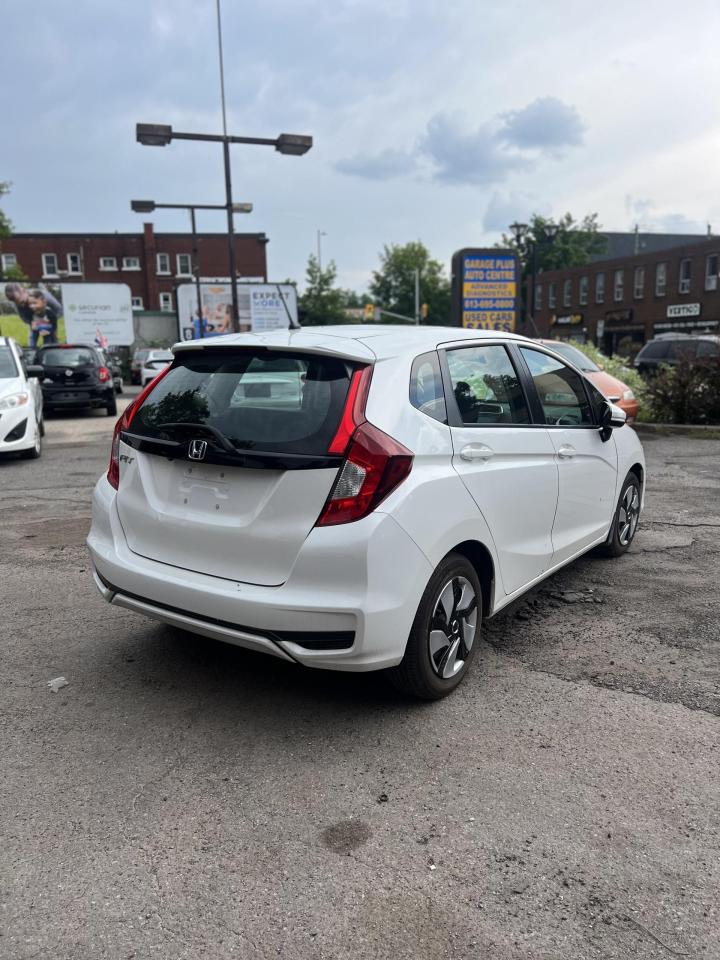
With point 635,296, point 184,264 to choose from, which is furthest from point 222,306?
point 635,296

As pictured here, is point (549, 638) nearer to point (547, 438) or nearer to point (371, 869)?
point (547, 438)

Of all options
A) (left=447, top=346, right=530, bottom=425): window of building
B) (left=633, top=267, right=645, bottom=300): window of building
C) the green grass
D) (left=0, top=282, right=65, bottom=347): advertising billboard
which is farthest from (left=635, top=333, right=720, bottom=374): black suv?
(left=633, top=267, right=645, bottom=300): window of building

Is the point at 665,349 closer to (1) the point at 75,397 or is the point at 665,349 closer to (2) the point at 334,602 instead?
(1) the point at 75,397

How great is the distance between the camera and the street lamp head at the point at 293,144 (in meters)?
16.3

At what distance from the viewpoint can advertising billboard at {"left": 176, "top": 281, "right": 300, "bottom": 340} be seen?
3284 centimetres

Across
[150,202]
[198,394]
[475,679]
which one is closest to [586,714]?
[475,679]

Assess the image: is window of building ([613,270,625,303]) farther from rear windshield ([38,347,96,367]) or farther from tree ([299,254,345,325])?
rear windshield ([38,347,96,367])

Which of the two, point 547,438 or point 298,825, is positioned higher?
point 547,438

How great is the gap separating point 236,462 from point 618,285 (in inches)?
2136

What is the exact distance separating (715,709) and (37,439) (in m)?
9.93

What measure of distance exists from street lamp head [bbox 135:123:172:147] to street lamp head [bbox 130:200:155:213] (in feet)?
29.1

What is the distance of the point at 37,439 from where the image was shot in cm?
1113

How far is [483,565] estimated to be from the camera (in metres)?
3.79

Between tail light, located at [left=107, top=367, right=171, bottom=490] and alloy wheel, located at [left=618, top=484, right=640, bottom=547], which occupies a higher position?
tail light, located at [left=107, top=367, right=171, bottom=490]
